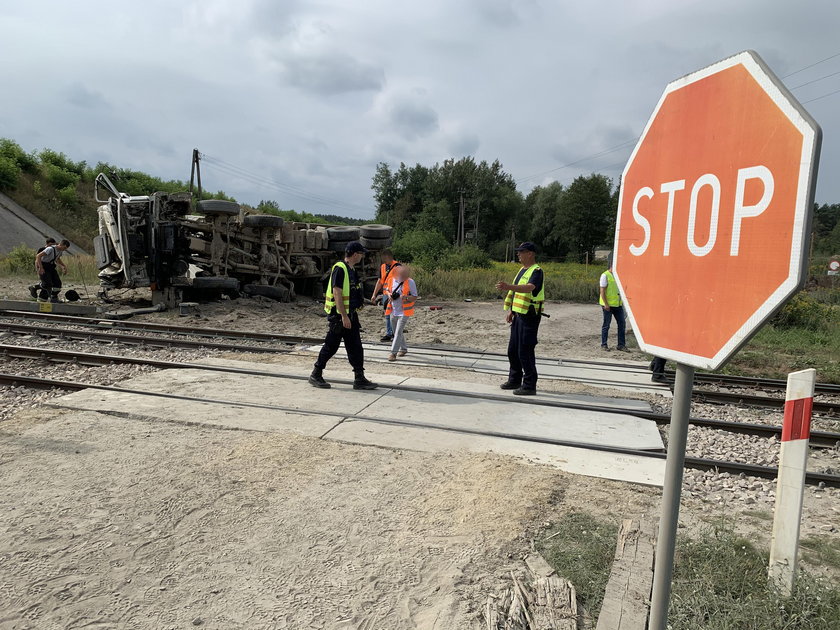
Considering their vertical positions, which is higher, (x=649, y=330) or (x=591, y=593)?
(x=649, y=330)

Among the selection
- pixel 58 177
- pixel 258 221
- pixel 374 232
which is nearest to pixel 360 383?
pixel 258 221

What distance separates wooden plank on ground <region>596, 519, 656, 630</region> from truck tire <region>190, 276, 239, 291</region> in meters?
13.8

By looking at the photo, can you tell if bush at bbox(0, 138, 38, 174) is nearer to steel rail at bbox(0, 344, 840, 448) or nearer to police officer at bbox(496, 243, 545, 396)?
steel rail at bbox(0, 344, 840, 448)

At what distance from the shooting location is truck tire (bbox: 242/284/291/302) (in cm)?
1624

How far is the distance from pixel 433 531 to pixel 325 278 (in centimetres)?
1494

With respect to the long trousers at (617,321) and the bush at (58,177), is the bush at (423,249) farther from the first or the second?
the bush at (58,177)

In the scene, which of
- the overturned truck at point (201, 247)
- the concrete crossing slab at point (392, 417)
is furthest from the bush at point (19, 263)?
the concrete crossing slab at point (392, 417)

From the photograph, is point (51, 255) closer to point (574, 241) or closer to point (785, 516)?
point (785, 516)

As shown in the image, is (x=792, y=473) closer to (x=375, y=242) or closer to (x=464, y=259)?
(x=375, y=242)

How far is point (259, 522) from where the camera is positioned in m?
3.47

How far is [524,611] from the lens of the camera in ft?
8.71

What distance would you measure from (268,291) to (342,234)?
11.5 feet

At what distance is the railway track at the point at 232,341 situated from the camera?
24.5 ft

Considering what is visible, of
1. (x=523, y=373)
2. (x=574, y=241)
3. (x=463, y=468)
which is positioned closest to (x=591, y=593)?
(x=463, y=468)
